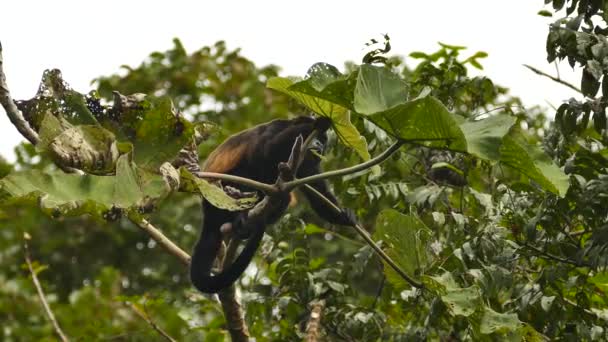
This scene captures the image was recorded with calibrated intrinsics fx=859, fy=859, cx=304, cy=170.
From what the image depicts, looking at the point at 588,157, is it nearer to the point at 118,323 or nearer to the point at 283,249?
the point at 283,249

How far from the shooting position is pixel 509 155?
2.71 meters

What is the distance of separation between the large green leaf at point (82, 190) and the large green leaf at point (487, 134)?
0.94m

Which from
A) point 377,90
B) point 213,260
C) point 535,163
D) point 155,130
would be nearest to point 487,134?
point 535,163

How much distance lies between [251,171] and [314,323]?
1.36 meters

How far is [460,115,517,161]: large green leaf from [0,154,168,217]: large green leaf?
3.10 ft

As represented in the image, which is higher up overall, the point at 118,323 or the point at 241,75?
the point at 241,75

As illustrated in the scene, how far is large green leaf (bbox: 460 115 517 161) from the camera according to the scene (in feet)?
8.40

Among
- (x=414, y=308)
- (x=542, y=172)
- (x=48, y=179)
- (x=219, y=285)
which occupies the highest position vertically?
(x=48, y=179)

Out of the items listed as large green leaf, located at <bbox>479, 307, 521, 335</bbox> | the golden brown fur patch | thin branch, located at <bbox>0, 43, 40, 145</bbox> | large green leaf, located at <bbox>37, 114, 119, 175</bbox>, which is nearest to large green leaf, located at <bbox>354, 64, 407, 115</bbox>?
large green leaf, located at <bbox>37, 114, 119, 175</bbox>

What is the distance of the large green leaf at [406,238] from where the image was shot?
3.40 m

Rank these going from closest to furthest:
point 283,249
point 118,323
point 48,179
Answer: point 48,179 < point 283,249 < point 118,323

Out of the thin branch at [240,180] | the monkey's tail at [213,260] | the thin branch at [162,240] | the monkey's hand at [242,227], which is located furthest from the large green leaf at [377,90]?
the monkey's tail at [213,260]

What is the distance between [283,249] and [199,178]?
7.86 ft

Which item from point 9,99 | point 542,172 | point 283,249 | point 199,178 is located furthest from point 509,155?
point 283,249
